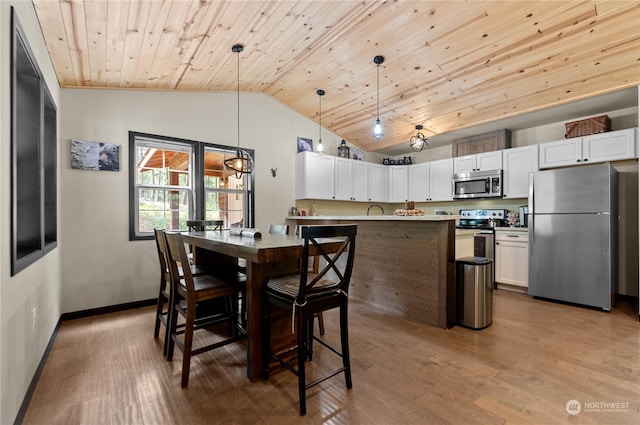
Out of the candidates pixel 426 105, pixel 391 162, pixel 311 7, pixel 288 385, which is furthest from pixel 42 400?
pixel 391 162

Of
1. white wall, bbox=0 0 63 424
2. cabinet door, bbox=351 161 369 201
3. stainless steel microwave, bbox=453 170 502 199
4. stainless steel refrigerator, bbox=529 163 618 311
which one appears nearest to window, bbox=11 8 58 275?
white wall, bbox=0 0 63 424

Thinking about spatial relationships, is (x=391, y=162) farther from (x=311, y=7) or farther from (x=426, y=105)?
(x=311, y=7)

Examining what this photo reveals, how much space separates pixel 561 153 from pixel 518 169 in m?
0.54

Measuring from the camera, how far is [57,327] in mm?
2904

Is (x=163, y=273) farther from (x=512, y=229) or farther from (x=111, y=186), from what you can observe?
(x=512, y=229)

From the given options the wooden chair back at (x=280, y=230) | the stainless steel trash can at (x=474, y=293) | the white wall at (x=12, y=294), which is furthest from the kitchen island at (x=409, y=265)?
the white wall at (x=12, y=294)

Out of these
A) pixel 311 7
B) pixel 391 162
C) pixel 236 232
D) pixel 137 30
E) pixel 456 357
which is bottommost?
pixel 456 357

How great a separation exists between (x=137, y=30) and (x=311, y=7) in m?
1.50

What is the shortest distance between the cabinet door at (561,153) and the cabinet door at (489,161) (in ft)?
1.84

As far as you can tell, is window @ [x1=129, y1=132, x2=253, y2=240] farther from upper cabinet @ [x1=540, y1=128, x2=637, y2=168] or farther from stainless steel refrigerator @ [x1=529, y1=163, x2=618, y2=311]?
upper cabinet @ [x1=540, y1=128, x2=637, y2=168]

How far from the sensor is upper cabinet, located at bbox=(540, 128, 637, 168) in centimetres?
358

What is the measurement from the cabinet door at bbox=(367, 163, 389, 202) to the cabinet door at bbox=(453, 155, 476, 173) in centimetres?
140

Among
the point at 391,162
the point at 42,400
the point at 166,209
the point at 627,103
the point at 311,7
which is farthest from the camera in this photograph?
the point at 391,162

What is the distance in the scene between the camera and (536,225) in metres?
3.88
